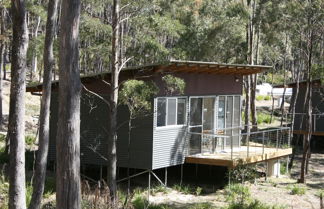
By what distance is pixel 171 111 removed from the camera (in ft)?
62.1

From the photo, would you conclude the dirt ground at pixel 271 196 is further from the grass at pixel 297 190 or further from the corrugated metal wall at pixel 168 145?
the corrugated metal wall at pixel 168 145

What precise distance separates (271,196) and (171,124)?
13.2 feet

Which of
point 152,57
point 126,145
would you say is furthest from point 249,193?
point 152,57

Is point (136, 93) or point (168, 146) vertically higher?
point (136, 93)

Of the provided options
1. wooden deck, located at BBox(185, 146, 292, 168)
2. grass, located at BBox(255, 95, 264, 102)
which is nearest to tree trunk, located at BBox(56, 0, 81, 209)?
wooden deck, located at BBox(185, 146, 292, 168)

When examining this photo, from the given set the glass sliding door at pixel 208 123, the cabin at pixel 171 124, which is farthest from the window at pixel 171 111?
the glass sliding door at pixel 208 123

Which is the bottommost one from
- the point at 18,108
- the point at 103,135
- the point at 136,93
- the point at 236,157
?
the point at 236,157

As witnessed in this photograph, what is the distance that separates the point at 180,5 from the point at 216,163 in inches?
677

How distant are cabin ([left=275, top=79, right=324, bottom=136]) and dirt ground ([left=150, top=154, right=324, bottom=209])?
6.28 m

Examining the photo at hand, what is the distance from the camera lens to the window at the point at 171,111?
18406 mm

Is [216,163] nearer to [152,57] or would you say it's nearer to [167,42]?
[152,57]

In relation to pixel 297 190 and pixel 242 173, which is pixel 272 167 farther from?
pixel 242 173

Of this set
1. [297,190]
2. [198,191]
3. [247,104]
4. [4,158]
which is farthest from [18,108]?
[247,104]

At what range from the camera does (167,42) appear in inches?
1861
